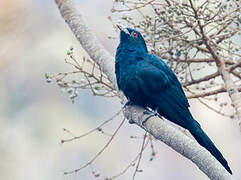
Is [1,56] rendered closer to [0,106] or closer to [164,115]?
[0,106]

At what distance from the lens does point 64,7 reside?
14.8ft

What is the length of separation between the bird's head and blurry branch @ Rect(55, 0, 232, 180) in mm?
257

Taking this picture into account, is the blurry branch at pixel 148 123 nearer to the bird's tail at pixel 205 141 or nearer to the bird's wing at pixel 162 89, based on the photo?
the bird's wing at pixel 162 89

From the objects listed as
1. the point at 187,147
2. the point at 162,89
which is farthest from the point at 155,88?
the point at 187,147

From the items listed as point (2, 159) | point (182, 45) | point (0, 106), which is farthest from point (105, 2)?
point (182, 45)

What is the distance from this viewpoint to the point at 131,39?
4.35 metres

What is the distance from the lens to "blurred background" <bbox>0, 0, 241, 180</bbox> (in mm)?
8344

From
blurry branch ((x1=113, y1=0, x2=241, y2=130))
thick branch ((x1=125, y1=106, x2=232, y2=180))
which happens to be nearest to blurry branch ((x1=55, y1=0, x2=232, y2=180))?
thick branch ((x1=125, y1=106, x2=232, y2=180))

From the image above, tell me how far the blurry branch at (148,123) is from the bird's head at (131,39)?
257 mm

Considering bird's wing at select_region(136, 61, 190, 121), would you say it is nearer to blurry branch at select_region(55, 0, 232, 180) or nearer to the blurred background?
blurry branch at select_region(55, 0, 232, 180)

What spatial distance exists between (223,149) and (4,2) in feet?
13.4

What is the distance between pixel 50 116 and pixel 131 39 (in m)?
4.87

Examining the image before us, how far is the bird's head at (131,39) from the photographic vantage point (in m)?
4.34

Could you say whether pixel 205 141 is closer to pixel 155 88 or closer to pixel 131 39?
pixel 155 88
